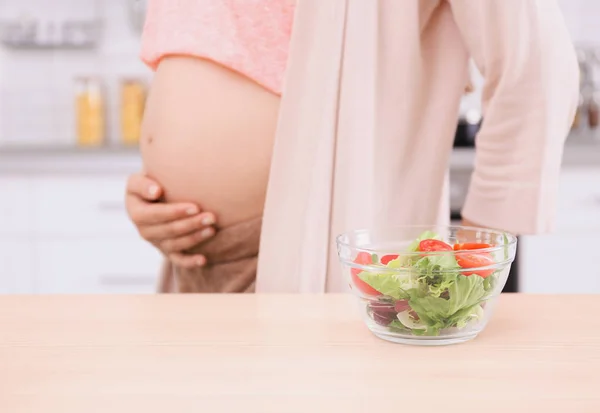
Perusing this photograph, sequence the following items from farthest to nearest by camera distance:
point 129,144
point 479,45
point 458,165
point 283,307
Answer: point 129,144
point 458,165
point 479,45
point 283,307

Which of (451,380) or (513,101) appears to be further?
(513,101)

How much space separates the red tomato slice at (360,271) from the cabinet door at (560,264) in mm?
1590

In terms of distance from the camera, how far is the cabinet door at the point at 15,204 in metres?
2.17

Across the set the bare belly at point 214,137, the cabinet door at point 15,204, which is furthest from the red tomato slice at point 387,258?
the cabinet door at point 15,204

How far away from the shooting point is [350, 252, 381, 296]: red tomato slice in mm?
587

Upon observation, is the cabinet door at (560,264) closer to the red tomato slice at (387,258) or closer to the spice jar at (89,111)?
the spice jar at (89,111)

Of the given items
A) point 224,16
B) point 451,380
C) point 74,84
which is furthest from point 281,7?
point 74,84

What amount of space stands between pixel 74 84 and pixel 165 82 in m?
1.76

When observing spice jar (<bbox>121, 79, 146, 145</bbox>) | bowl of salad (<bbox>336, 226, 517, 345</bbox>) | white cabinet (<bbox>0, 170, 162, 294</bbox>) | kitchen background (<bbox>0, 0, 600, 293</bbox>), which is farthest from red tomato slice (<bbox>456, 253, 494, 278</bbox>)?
spice jar (<bbox>121, 79, 146, 145</bbox>)

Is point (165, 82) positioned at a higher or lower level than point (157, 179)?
higher

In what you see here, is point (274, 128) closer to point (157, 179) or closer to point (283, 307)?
point (157, 179)

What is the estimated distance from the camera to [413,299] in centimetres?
56

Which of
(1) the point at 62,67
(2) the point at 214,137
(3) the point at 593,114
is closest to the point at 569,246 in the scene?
(3) the point at 593,114

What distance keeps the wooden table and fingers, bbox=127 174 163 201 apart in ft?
1.14
